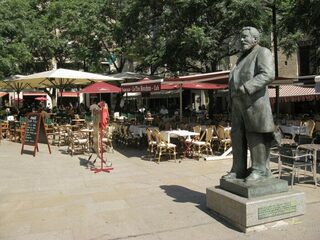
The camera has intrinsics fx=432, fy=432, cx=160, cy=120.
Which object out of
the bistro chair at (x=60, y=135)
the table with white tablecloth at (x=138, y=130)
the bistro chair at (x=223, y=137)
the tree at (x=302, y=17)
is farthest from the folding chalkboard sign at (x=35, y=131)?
the tree at (x=302, y=17)

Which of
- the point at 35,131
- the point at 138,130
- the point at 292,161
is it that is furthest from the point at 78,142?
the point at 292,161

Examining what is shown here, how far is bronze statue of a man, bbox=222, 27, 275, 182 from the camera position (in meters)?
5.55

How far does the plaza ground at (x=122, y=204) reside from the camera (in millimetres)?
5520

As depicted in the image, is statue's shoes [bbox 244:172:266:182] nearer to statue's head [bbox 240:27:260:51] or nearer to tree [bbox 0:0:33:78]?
statue's head [bbox 240:27:260:51]

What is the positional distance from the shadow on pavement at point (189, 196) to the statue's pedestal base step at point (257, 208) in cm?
25

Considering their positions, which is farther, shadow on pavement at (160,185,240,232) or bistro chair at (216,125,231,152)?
bistro chair at (216,125,231,152)

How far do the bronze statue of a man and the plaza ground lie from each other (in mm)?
893

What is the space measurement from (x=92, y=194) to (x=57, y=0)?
2548 centimetres

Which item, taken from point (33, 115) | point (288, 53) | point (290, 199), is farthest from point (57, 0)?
point (290, 199)

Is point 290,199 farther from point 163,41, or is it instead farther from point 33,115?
point 163,41

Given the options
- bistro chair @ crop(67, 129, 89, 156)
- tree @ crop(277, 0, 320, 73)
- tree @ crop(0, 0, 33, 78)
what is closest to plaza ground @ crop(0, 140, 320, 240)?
bistro chair @ crop(67, 129, 89, 156)

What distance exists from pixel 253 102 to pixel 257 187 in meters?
1.10

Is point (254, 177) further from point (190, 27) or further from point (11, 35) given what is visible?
→ point (11, 35)

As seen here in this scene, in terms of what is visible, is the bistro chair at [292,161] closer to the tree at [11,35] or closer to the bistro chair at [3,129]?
the bistro chair at [3,129]
